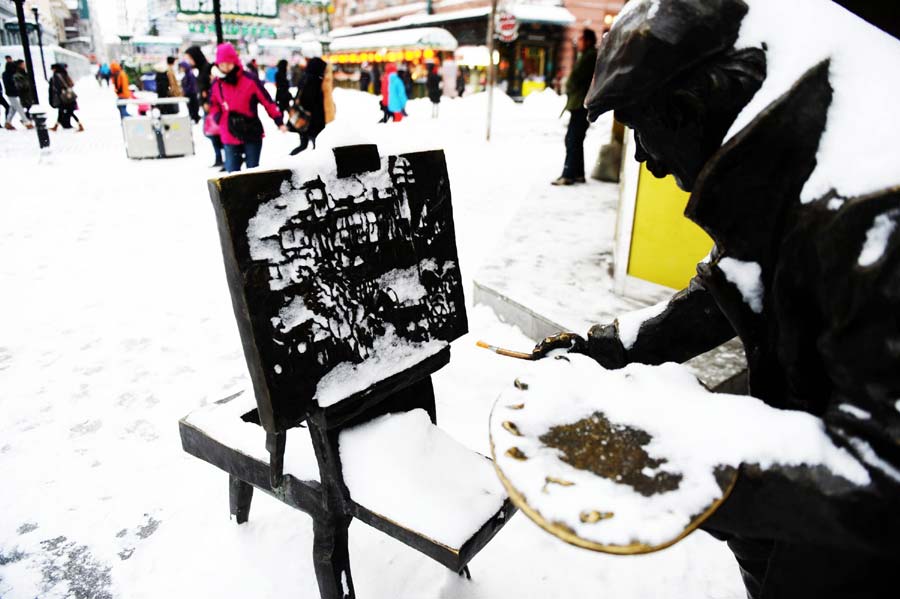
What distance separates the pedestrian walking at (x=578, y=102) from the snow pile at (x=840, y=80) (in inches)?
272

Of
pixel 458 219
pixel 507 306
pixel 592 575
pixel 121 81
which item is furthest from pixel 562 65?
pixel 592 575

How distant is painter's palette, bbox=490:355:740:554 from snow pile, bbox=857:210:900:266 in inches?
12.9

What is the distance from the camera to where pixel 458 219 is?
22.6 ft

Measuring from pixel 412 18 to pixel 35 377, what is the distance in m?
35.9

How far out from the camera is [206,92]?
37.6 ft

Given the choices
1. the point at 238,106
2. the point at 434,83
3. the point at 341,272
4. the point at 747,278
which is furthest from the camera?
the point at 434,83

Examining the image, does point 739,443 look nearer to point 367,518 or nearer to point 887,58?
point 887,58

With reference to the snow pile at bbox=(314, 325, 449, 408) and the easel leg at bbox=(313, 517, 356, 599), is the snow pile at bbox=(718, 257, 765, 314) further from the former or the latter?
the easel leg at bbox=(313, 517, 356, 599)

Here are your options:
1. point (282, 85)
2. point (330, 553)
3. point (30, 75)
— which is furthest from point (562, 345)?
point (30, 75)

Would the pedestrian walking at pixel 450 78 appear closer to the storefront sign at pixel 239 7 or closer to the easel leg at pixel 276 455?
the storefront sign at pixel 239 7

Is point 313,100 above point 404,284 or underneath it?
above

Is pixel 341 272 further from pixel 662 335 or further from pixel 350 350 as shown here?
pixel 662 335

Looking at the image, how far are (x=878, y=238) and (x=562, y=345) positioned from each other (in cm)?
88

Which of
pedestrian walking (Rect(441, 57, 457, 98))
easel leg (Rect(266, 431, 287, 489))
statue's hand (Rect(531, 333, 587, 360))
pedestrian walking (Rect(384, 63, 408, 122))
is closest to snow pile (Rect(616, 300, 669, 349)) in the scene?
statue's hand (Rect(531, 333, 587, 360))
